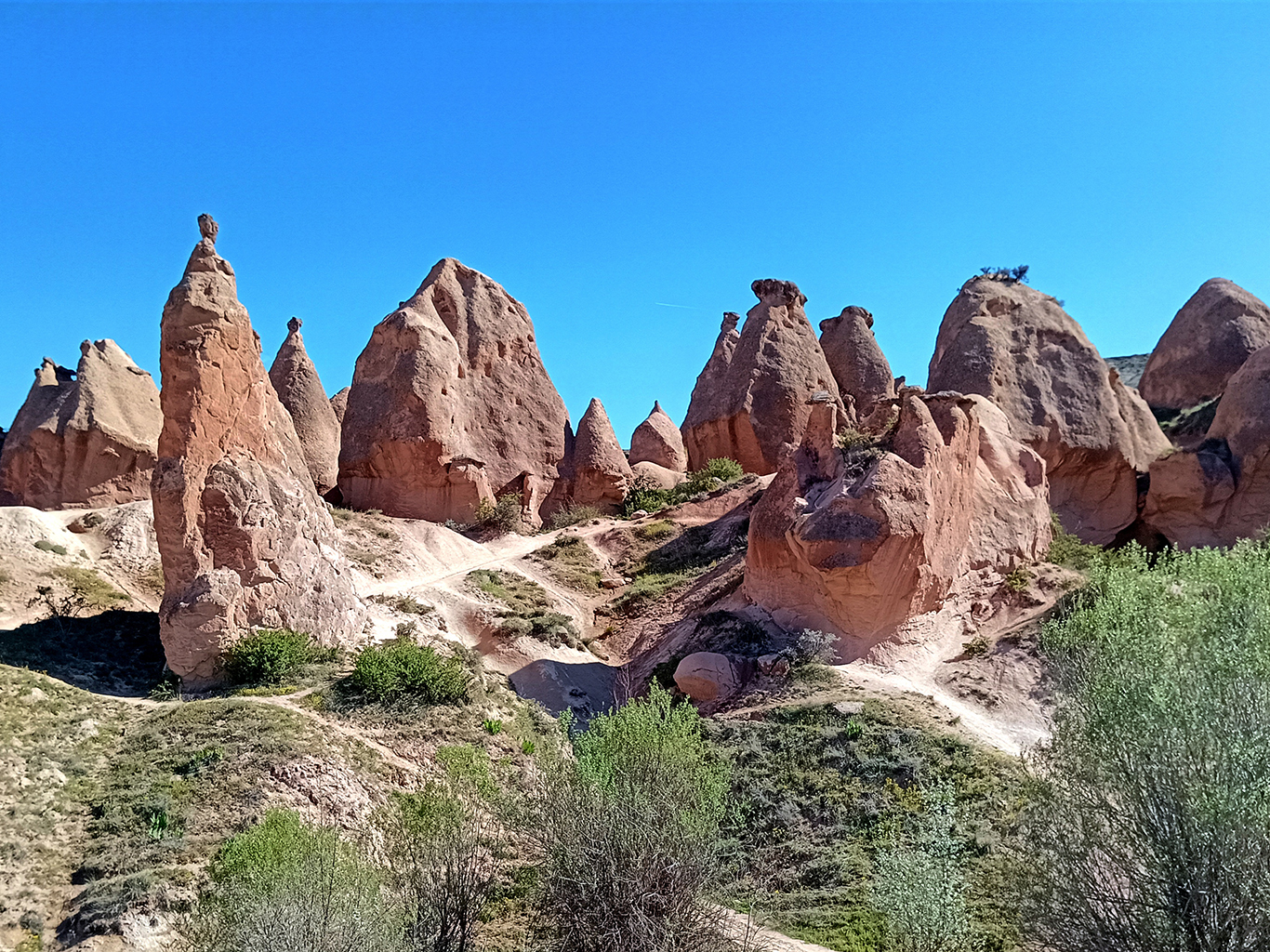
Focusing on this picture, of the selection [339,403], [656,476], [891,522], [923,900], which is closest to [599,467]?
[656,476]

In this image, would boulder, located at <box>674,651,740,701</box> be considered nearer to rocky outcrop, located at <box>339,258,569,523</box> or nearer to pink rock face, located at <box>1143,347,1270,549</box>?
rocky outcrop, located at <box>339,258,569,523</box>

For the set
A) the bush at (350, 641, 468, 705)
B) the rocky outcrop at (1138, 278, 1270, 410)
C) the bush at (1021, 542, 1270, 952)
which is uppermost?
the rocky outcrop at (1138, 278, 1270, 410)

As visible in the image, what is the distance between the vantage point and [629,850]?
12.6 m

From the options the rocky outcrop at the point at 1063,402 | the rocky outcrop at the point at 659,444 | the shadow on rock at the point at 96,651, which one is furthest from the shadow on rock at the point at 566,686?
the rocky outcrop at the point at 659,444

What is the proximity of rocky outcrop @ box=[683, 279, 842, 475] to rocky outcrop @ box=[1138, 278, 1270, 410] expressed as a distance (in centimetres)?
1450

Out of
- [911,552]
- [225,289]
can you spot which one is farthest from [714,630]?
[225,289]

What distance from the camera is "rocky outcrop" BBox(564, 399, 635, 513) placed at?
136 ft

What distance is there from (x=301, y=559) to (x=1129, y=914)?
A: 1788cm

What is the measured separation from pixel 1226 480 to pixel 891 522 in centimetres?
1386

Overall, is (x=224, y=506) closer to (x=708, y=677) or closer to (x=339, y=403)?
(x=708, y=677)

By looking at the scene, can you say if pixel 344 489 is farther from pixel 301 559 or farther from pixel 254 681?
pixel 254 681

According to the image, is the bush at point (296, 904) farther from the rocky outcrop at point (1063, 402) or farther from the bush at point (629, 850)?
the rocky outcrop at point (1063, 402)

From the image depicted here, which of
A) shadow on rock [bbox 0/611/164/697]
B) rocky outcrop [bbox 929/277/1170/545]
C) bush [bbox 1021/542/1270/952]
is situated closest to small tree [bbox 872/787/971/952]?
A: bush [bbox 1021/542/1270/952]

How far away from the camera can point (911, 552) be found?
23219 mm
